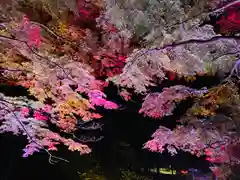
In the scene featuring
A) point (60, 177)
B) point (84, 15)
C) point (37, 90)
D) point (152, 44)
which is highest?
point (84, 15)

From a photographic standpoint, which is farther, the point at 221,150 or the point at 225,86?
the point at 221,150

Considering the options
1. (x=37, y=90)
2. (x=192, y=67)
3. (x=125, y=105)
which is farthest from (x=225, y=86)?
(x=125, y=105)

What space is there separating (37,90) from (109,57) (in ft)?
6.10

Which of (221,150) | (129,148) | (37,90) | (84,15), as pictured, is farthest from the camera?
(129,148)

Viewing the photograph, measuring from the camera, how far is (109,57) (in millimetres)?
6188

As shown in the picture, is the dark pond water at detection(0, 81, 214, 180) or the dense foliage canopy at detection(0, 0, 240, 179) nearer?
the dense foliage canopy at detection(0, 0, 240, 179)

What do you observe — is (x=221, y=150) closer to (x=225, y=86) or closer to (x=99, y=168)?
(x=225, y=86)

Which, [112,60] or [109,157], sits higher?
[112,60]

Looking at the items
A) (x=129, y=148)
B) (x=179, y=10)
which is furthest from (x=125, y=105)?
(x=179, y=10)

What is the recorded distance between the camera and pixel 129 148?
1193 centimetres

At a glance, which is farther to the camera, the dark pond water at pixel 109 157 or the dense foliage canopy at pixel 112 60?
the dark pond water at pixel 109 157

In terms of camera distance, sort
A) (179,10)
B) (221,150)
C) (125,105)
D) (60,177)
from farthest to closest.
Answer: (125,105) → (60,177) → (221,150) → (179,10)

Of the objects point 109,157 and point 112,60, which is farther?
point 109,157

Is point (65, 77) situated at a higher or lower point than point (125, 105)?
lower
